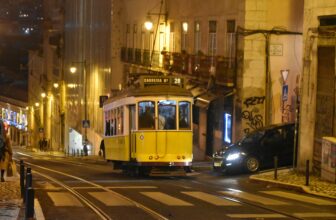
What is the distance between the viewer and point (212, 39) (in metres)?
37.2

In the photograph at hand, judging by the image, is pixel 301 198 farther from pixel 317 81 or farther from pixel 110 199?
pixel 317 81

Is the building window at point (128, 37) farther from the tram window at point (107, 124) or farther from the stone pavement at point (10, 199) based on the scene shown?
the stone pavement at point (10, 199)

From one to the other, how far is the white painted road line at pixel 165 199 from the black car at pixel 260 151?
8489mm

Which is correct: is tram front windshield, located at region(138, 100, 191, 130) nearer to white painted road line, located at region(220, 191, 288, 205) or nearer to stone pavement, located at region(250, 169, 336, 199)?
stone pavement, located at region(250, 169, 336, 199)

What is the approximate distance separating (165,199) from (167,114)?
7.91 metres

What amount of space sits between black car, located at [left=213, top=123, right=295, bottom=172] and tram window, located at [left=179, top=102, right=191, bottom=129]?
269cm

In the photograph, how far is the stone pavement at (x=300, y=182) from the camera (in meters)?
19.9

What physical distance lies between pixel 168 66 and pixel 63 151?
34.1 meters

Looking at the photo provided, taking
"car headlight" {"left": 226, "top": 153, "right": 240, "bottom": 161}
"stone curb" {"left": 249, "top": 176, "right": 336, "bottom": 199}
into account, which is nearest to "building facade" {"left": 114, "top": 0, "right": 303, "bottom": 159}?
"car headlight" {"left": 226, "top": 153, "right": 240, "bottom": 161}

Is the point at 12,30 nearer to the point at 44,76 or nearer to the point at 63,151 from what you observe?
the point at 44,76

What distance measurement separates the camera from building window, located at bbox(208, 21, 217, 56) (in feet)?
121

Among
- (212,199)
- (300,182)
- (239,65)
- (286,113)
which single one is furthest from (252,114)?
(212,199)

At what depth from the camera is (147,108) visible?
2572 cm

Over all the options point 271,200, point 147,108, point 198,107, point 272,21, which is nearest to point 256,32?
point 272,21
